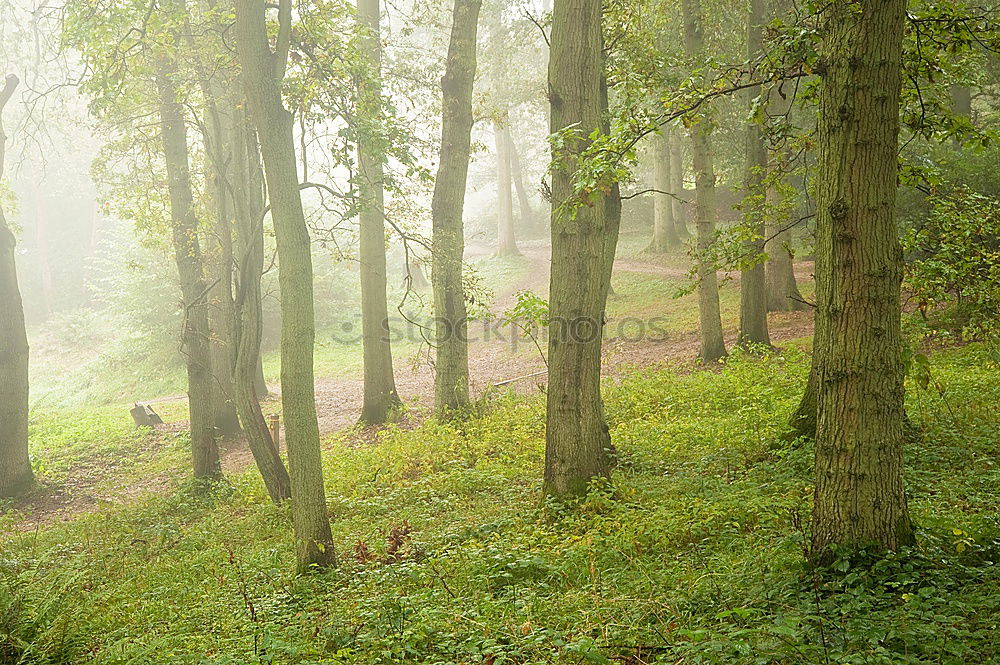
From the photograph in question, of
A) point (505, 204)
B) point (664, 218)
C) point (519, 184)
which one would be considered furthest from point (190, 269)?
point (519, 184)

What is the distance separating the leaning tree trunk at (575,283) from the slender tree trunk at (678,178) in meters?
15.1

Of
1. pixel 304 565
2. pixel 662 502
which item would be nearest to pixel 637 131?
pixel 662 502

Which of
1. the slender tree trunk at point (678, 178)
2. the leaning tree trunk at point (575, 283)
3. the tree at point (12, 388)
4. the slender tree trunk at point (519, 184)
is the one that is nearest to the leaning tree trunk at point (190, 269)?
the tree at point (12, 388)

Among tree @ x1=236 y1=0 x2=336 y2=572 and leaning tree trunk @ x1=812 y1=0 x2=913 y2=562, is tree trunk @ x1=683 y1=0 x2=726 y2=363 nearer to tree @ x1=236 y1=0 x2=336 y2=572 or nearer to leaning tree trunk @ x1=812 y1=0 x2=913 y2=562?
tree @ x1=236 y1=0 x2=336 y2=572

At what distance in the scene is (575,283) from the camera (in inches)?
265

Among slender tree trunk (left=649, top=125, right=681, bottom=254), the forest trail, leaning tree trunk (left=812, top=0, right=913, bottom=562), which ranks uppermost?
slender tree trunk (left=649, top=125, right=681, bottom=254)

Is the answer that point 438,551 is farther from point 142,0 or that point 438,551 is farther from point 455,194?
point 455,194

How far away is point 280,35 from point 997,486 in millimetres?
7484

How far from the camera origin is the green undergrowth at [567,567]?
3.60 metres

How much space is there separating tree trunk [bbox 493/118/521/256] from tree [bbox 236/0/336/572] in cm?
2641

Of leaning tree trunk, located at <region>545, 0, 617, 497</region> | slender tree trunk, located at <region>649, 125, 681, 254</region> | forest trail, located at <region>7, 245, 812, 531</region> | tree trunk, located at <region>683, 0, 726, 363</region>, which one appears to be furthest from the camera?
slender tree trunk, located at <region>649, 125, 681, 254</region>

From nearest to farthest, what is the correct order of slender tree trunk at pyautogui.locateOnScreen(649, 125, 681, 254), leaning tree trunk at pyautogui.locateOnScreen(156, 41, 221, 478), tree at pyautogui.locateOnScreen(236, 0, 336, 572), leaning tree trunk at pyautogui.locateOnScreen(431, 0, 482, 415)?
tree at pyautogui.locateOnScreen(236, 0, 336, 572), leaning tree trunk at pyautogui.locateOnScreen(156, 41, 221, 478), leaning tree trunk at pyautogui.locateOnScreen(431, 0, 482, 415), slender tree trunk at pyautogui.locateOnScreen(649, 125, 681, 254)

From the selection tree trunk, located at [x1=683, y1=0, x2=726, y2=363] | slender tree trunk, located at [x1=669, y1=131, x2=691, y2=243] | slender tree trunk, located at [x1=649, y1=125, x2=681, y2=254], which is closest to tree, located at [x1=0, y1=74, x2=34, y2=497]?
tree trunk, located at [x1=683, y1=0, x2=726, y2=363]

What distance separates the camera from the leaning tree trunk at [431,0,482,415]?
1205 cm
